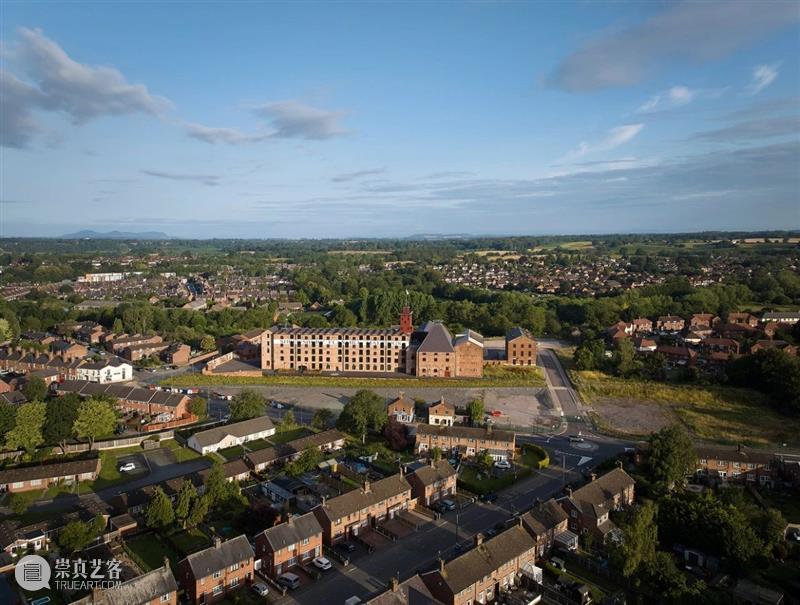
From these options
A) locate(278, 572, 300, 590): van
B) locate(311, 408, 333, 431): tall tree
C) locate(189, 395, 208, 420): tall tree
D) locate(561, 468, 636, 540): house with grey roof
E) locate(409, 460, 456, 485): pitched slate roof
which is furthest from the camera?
locate(189, 395, 208, 420): tall tree

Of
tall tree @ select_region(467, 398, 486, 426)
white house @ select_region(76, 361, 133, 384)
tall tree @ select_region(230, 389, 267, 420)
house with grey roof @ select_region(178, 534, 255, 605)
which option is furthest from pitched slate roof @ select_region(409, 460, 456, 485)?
white house @ select_region(76, 361, 133, 384)

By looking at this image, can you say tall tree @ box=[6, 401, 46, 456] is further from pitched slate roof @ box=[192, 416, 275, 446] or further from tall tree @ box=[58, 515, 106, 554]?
A: tall tree @ box=[58, 515, 106, 554]

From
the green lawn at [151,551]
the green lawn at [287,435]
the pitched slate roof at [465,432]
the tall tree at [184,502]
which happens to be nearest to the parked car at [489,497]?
the pitched slate roof at [465,432]

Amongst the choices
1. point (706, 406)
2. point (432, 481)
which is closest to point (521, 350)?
point (706, 406)

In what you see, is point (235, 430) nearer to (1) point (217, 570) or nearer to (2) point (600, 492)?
(1) point (217, 570)

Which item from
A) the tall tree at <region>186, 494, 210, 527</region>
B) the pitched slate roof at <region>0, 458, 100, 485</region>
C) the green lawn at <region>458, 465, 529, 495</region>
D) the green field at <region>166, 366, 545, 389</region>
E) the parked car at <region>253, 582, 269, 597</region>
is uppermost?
the tall tree at <region>186, 494, 210, 527</region>

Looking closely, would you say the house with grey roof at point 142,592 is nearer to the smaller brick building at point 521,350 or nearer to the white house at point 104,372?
the white house at point 104,372

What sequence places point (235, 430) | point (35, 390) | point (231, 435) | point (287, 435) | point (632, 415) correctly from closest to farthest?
point (231, 435) < point (235, 430) < point (287, 435) < point (35, 390) < point (632, 415)
